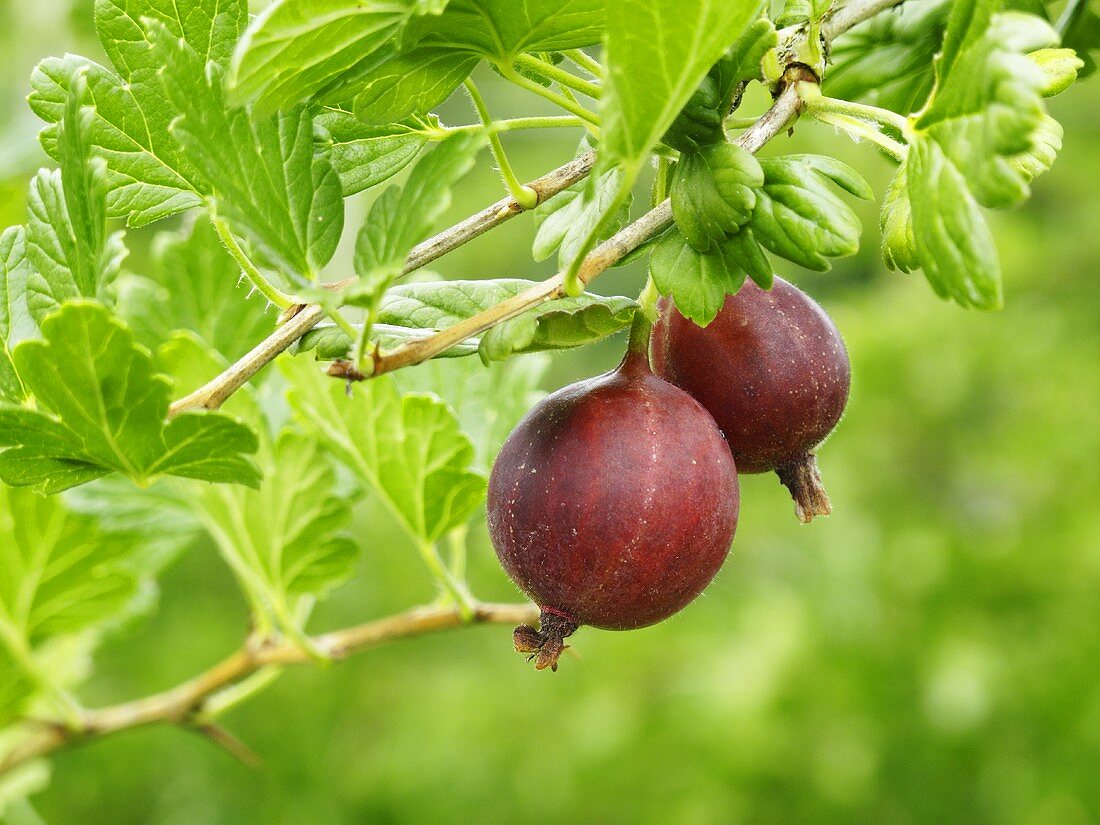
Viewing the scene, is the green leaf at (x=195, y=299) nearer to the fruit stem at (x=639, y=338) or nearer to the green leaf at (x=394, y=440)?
the green leaf at (x=394, y=440)

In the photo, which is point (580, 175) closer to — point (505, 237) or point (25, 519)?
point (25, 519)

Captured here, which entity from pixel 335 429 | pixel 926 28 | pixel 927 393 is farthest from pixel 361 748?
pixel 926 28

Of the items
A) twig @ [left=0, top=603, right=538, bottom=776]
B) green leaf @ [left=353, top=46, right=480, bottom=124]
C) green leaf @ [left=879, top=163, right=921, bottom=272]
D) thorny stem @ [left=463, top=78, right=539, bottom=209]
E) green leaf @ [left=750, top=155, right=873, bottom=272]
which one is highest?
green leaf @ [left=353, top=46, right=480, bottom=124]

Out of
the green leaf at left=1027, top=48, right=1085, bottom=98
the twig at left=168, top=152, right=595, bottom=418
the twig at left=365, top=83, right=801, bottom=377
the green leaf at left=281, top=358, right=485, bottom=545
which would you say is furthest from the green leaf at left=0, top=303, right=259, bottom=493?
the green leaf at left=1027, top=48, right=1085, bottom=98

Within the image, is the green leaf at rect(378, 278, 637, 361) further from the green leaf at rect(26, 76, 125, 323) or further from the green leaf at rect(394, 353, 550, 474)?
the green leaf at rect(394, 353, 550, 474)

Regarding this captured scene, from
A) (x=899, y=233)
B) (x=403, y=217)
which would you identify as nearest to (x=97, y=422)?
(x=403, y=217)

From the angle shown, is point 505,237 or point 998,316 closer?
point 998,316

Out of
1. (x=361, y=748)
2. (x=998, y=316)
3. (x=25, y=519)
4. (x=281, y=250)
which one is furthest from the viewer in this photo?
(x=361, y=748)
